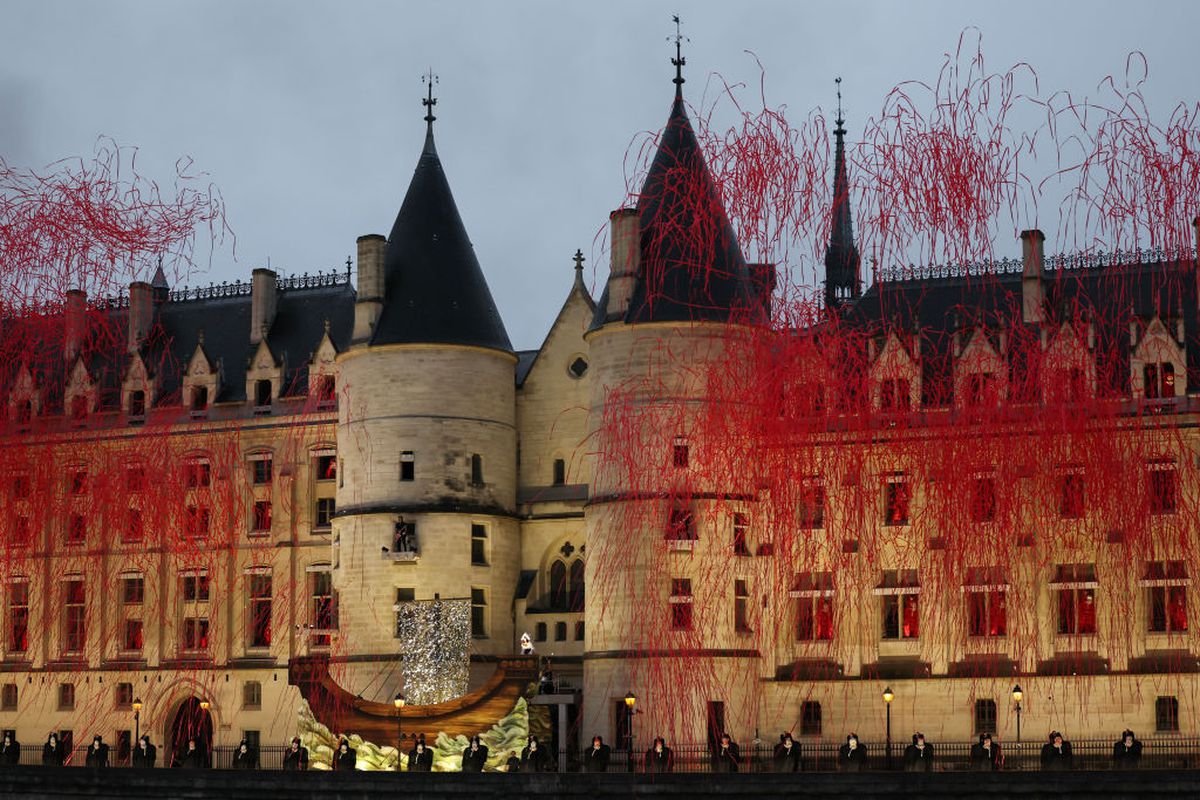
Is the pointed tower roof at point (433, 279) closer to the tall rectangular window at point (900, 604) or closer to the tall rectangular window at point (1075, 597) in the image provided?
the tall rectangular window at point (900, 604)

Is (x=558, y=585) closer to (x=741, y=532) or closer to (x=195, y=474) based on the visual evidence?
(x=741, y=532)

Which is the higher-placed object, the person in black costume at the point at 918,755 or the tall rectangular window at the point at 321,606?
the tall rectangular window at the point at 321,606

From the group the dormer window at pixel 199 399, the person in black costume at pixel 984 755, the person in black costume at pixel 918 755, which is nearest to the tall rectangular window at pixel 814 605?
the person in black costume at pixel 984 755

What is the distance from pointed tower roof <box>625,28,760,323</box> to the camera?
68500 millimetres

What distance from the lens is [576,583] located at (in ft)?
245

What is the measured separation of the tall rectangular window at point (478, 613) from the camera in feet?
239

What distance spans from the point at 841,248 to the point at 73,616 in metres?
34.1

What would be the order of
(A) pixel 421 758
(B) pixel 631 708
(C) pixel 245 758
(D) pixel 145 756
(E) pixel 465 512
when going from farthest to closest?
(E) pixel 465 512 → (D) pixel 145 756 → (B) pixel 631 708 → (C) pixel 245 758 → (A) pixel 421 758

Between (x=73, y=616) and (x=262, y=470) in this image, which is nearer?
(x=262, y=470)

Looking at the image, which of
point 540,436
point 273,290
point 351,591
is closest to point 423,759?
point 351,591

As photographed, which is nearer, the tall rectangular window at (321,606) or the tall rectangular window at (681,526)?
the tall rectangular window at (681,526)

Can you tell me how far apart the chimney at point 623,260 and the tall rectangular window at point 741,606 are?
954 cm

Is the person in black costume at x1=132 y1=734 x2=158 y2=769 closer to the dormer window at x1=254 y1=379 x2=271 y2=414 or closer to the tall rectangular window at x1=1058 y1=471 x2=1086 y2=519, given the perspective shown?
the dormer window at x1=254 y1=379 x2=271 y2=414

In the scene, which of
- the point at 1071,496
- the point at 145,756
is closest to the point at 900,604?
the point at 1071,496
